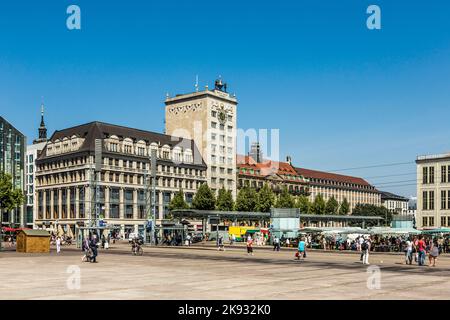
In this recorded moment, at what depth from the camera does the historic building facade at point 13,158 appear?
123688 mm

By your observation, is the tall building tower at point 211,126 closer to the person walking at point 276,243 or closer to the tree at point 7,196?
the tree at point 7,196

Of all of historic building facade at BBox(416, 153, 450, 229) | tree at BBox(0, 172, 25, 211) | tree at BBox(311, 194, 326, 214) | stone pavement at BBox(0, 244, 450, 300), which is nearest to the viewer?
stone pavement at BBox(0, 244, 450, 300)

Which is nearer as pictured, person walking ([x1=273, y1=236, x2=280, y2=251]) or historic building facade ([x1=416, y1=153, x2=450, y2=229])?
person walking ([x1=273, y1=236, x2=280, y2=251])

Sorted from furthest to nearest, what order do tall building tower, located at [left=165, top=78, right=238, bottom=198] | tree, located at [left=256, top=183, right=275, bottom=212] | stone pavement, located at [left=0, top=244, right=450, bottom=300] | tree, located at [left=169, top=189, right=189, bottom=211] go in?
tall building tower, located at [left=165, top=78, right=238, bottom=198] < tree, located at [left=256, top=183, right=275, bottom=212] < tree, located at [left=169, top=189, right=189, bottom=211] < stone pavement, located at [left=0, top=244, right=450, bottom=300]

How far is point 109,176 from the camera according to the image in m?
112

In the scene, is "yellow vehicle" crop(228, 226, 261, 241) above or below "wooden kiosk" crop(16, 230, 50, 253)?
below

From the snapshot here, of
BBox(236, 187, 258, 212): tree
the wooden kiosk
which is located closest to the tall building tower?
BBox(236, 187, 258, 212): tree

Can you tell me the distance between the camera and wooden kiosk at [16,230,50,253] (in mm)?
53781

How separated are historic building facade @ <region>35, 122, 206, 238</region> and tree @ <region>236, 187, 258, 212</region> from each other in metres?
13.2

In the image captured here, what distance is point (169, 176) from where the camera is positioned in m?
124

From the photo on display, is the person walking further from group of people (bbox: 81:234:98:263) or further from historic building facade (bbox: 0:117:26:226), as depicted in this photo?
historic building facade (bbox: 0:117:26:226)

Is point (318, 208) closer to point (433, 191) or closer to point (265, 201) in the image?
point (265, 201)
